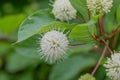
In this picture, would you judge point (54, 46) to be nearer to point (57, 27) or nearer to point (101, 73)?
point (57, 27)

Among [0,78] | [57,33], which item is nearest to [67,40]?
[57,33]

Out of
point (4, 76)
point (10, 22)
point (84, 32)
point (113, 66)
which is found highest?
point (84, 32)

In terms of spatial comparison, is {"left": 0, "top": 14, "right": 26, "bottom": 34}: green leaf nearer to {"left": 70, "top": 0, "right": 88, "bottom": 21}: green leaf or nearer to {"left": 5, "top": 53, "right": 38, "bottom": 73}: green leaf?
{"left": 5, "top": 53, "right": 38, "bottom": 73}: green leaf

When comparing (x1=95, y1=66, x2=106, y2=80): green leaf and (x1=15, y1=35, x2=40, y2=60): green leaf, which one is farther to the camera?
(x1=95, y1=66, x2=106, y2=80): green leaf

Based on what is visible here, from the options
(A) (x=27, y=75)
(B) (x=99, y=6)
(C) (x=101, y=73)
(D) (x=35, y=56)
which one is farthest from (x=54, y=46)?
(A) (x=27, y=75)

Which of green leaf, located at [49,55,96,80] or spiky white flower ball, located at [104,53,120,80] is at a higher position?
spiky white flower ball, located at [104,53,120,80]

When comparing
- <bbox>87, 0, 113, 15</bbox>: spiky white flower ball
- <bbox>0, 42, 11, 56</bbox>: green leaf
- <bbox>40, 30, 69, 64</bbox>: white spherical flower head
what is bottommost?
<bbox>0, 42, 11, 56</bbox>: green leaf

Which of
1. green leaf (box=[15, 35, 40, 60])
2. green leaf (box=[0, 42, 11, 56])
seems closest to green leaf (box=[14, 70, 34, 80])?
green leaf (box=[0, 42, 11, 56])
